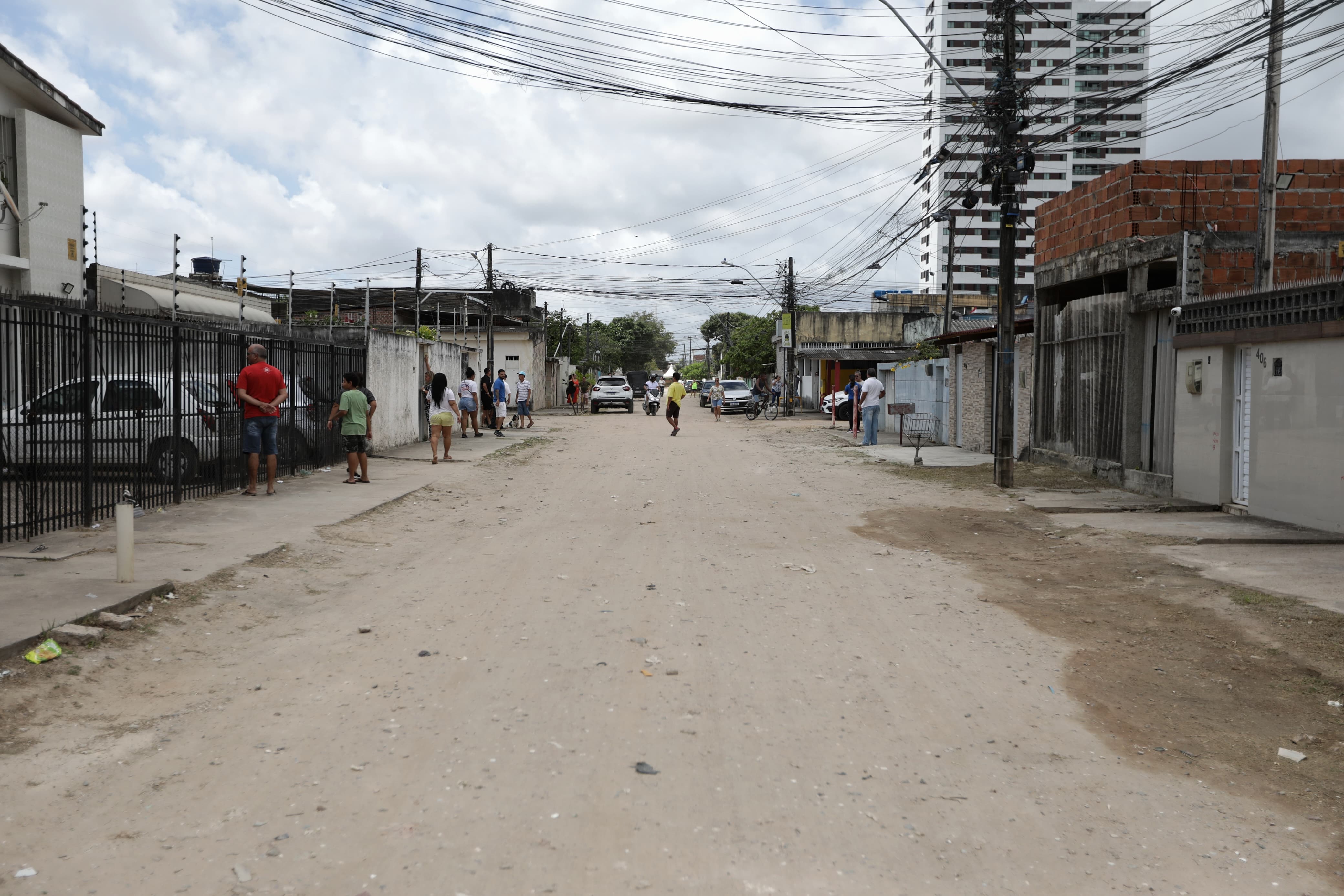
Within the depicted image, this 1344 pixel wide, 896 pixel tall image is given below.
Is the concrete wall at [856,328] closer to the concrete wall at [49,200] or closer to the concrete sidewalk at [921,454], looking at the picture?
the concrete sidewalk at [921,454]

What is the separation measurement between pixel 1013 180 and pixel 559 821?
1479 centimetres

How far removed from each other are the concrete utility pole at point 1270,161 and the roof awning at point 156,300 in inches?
653

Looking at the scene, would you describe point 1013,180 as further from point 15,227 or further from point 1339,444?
point 15,227

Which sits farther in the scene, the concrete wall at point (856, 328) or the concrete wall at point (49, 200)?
the concrete wall at point (856, 328)

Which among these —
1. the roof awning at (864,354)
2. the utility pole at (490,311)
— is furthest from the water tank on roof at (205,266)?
the roof awning at (864,354)

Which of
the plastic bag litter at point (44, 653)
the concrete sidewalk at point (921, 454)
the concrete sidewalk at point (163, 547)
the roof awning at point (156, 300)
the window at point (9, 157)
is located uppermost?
the window at point (9, 157)

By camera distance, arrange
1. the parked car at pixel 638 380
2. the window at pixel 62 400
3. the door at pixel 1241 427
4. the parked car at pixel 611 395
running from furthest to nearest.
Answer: the parked car at pixel 638 380, the parked car at pixel 611 395, the door at pixel 1241 427, the window at pixel 62 400

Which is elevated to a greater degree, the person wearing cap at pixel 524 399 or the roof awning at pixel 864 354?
the roof awning at pixel 864 354

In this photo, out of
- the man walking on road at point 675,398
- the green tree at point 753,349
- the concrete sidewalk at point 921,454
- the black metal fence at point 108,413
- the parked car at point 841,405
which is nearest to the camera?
the black metal fence at point 108,413

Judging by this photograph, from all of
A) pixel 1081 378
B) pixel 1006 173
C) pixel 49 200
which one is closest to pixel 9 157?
pixel 49 200

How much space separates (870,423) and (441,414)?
11.2m

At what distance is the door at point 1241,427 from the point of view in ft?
40.5

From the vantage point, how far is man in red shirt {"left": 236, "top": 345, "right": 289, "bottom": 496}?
512 inches

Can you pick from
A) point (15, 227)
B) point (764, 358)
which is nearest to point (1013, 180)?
point (15, 227)
